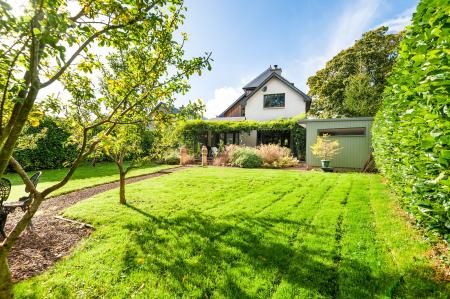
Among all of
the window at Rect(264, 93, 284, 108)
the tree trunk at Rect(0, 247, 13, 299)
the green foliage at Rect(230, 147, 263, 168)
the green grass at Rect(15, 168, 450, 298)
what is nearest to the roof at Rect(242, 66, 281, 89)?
the window at Rect(264, 93, 284, 108)

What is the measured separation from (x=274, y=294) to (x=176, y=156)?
16933 mm

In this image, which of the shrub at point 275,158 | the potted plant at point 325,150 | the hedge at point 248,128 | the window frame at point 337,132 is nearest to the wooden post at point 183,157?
the hedge at point 248,128

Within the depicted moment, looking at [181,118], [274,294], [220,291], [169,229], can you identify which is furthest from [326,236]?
[181,118]

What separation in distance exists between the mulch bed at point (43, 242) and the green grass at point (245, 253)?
305 mm

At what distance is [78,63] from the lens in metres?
3.25

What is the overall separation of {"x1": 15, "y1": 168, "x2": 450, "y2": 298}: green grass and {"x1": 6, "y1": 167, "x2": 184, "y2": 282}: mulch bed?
31 centimetres

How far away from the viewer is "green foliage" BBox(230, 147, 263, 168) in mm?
16266

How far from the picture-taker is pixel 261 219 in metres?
5.41

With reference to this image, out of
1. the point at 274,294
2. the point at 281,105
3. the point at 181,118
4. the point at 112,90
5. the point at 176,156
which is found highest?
the point at 281,105

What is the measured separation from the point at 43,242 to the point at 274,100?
23.0 meters

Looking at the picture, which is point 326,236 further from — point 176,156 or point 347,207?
point 176,156

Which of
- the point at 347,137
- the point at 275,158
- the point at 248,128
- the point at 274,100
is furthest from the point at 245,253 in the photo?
the point at 274,100

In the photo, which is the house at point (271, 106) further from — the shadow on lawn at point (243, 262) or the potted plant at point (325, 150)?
the shadow on lawn at point (243, 262)

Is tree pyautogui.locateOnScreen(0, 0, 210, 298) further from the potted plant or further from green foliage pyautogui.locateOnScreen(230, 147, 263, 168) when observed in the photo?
the potted plant
